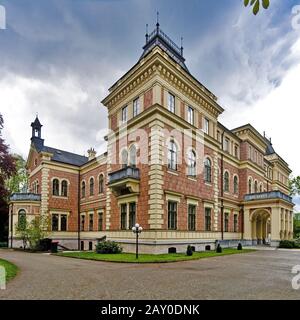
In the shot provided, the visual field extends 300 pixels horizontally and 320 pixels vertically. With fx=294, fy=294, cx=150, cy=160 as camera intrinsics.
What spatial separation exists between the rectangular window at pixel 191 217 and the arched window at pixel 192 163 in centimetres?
264

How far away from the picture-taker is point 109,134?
2584cm

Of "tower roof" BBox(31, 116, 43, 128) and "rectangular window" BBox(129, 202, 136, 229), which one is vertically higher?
"tower roof" BBox(31, 116, 43, 128)

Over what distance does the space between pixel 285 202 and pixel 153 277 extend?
24686 millimetres

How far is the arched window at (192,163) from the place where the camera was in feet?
77.7

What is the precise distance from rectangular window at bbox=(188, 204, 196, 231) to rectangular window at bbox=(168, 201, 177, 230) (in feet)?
6.56

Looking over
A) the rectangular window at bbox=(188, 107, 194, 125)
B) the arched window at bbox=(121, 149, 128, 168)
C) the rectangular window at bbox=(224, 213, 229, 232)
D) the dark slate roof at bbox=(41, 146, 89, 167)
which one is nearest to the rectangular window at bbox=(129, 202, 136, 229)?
the arched window at bbox=(121, 149, 128, 168)

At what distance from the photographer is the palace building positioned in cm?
2080

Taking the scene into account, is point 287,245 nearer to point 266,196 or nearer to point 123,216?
point 266,196

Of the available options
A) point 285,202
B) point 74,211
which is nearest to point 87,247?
point 74,211

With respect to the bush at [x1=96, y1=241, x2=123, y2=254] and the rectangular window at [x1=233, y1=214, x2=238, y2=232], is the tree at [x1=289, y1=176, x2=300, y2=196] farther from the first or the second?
the bush at [x1=96, y1=241, x2=123, y2=254]

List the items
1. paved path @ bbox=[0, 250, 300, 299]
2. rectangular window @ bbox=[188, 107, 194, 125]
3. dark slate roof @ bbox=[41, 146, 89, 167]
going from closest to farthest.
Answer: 1. paved path @ bbox=[0, 250, 300, 299]
2. rectangular window @ bbox=[188, 107, 194, 125]
3. dark slate roof @ bbox=[41, 146, 89, 167]

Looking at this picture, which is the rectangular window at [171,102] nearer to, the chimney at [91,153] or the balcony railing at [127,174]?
the balcony railing at [127,174]

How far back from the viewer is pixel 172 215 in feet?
69.4
